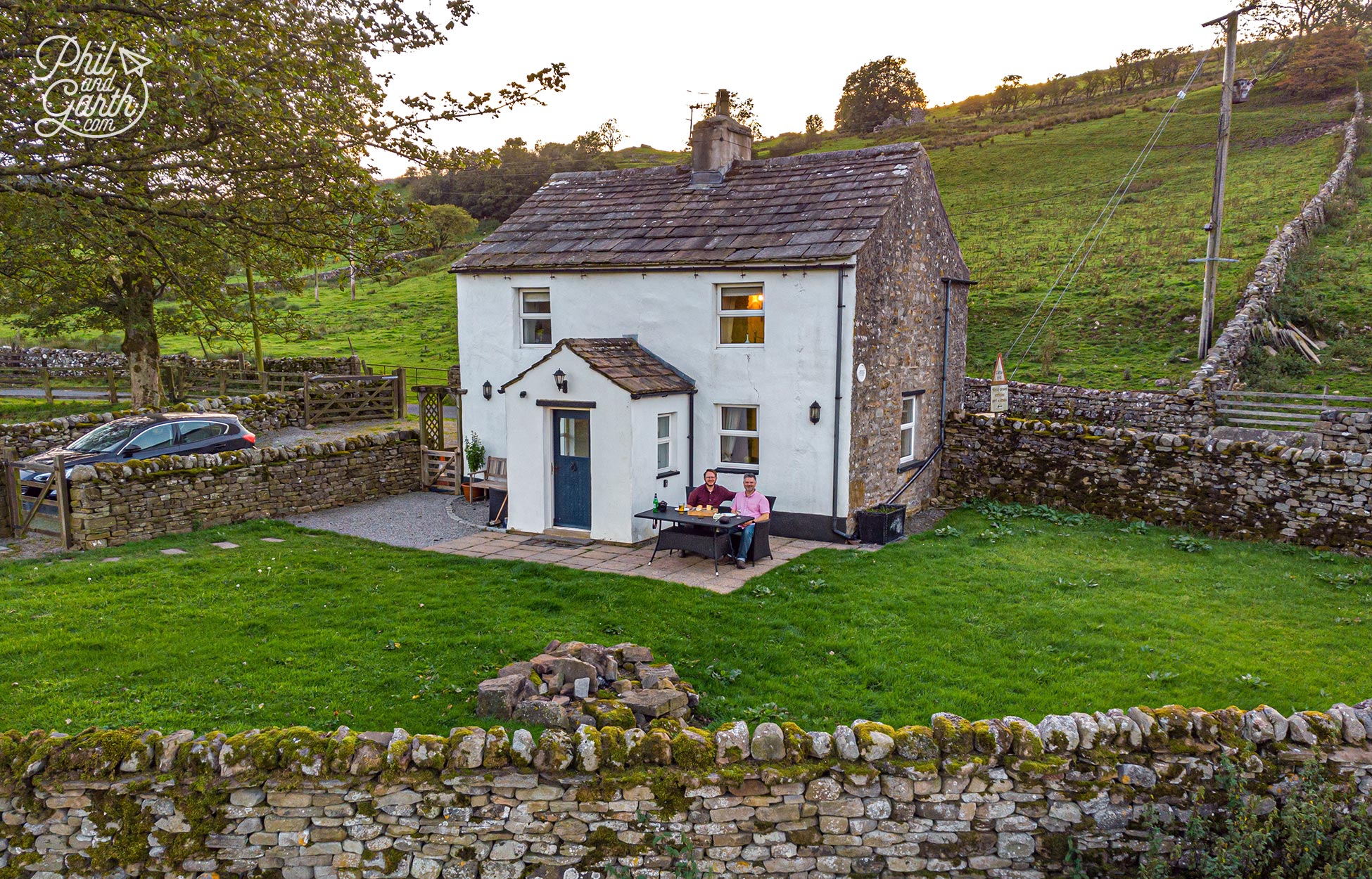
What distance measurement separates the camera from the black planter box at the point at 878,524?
15.1 metres

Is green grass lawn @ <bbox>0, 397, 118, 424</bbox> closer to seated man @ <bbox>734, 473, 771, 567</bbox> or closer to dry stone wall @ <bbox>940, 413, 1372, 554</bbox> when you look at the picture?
seated man @ <bbox>734, 473, 771, 567</bbox>

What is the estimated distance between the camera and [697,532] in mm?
13719

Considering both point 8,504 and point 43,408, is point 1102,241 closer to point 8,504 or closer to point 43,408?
point 8,504

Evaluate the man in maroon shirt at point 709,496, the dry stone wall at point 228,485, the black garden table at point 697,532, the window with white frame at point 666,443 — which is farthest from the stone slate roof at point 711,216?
the black garden table at point 697,532

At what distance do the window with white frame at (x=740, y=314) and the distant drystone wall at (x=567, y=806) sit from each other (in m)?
10.4

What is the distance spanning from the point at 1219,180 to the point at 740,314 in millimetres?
17808

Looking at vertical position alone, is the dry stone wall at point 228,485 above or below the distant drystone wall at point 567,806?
above

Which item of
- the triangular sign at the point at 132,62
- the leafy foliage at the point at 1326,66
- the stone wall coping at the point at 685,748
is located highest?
the leafy foliage at the point at 1326,66

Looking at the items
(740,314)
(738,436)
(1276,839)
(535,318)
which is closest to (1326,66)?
(740,314)

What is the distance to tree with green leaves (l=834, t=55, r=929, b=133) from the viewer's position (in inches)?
3910

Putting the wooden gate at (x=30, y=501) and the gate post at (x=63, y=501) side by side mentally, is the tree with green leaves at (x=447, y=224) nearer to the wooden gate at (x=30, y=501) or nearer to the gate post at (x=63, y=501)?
the gate post at (x=63, y=501)

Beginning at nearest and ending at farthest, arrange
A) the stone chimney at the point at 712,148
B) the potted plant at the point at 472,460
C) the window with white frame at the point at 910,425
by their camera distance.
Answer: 1. the window with white frame at the point at 910,425
2. the stone chimney at the point at 712,148
3. the potted plant at the point at 472,460

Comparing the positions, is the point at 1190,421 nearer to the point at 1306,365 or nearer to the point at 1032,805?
the point at 1306,365

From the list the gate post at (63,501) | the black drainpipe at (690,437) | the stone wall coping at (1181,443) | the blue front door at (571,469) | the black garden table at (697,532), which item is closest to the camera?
the black garden table at (697,532)
